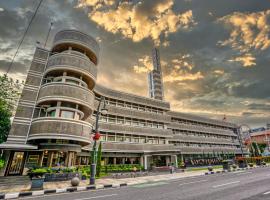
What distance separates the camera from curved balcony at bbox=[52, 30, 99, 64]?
76.1 feet

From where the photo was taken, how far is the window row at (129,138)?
30.2m

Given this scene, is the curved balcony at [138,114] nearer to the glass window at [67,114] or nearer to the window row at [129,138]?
the window row at [129,138]

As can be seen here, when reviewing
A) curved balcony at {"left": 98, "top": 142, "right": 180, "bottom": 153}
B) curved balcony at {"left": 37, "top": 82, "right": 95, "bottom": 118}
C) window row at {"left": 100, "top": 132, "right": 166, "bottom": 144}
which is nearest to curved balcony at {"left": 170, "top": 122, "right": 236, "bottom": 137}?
window row at {"left": 100, "top": 132, "right": 166, "bottom": 144}

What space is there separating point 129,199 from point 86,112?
1867 cm

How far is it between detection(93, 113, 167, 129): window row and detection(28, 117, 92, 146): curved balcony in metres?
10.8

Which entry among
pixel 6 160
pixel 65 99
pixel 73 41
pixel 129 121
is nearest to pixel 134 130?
pixel 129 121

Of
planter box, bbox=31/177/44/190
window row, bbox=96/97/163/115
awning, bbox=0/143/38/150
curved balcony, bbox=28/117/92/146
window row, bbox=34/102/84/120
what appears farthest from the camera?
window row, bbox=96/97/163/115

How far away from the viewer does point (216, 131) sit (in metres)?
54.7

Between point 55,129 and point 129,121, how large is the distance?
17.2 metres

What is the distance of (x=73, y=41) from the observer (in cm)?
2317

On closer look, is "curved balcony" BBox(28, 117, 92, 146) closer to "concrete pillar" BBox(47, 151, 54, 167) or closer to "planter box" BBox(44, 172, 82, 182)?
"concrete pillar" BBox(47, 151, 54, 167)

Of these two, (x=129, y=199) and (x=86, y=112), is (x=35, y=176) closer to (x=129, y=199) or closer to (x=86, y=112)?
(x=129, y=199)


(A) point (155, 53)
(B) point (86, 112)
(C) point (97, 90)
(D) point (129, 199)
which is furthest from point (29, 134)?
(A) point (155, 53)

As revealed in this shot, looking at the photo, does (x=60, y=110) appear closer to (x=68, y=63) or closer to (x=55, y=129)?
(x=55, y=129)
